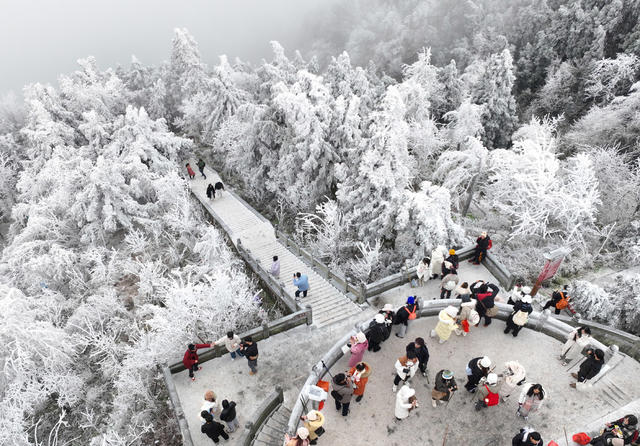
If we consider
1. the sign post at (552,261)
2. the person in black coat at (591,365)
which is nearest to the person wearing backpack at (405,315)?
the person in black coat at (591,365)

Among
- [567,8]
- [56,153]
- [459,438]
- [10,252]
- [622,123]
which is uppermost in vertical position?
[567,8]

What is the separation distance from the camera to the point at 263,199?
27.7 meters

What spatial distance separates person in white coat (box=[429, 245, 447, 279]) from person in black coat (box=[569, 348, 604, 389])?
18.0 ft

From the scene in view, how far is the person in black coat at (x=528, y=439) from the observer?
7.91 metres

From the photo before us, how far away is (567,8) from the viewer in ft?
137

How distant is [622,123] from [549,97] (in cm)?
1176

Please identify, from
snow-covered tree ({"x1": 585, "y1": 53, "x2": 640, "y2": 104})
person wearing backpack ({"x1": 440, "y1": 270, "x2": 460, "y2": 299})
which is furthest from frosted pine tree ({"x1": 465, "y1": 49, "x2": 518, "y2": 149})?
person wearing backpack ({"x1": 440, "y1": 270, "x2": 460, "y2": 299})

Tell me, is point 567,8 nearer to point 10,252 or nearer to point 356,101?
point 356,101

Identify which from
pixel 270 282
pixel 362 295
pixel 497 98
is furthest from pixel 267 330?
pixel 497 98

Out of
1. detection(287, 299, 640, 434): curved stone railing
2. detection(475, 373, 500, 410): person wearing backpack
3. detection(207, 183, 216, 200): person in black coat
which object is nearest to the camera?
detection(475, 373, 500, 410): person wearing backpack

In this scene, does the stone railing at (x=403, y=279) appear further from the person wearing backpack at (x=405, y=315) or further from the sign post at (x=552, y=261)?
the person wearing backpack at (x=405, y=315)

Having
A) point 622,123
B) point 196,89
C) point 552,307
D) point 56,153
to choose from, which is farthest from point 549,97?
point 56,153

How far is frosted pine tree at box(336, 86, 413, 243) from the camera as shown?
1803 centimetres

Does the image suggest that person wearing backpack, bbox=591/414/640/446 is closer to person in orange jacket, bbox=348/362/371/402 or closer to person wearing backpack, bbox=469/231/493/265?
person in orange jacket, bbox=348/362/371/402
